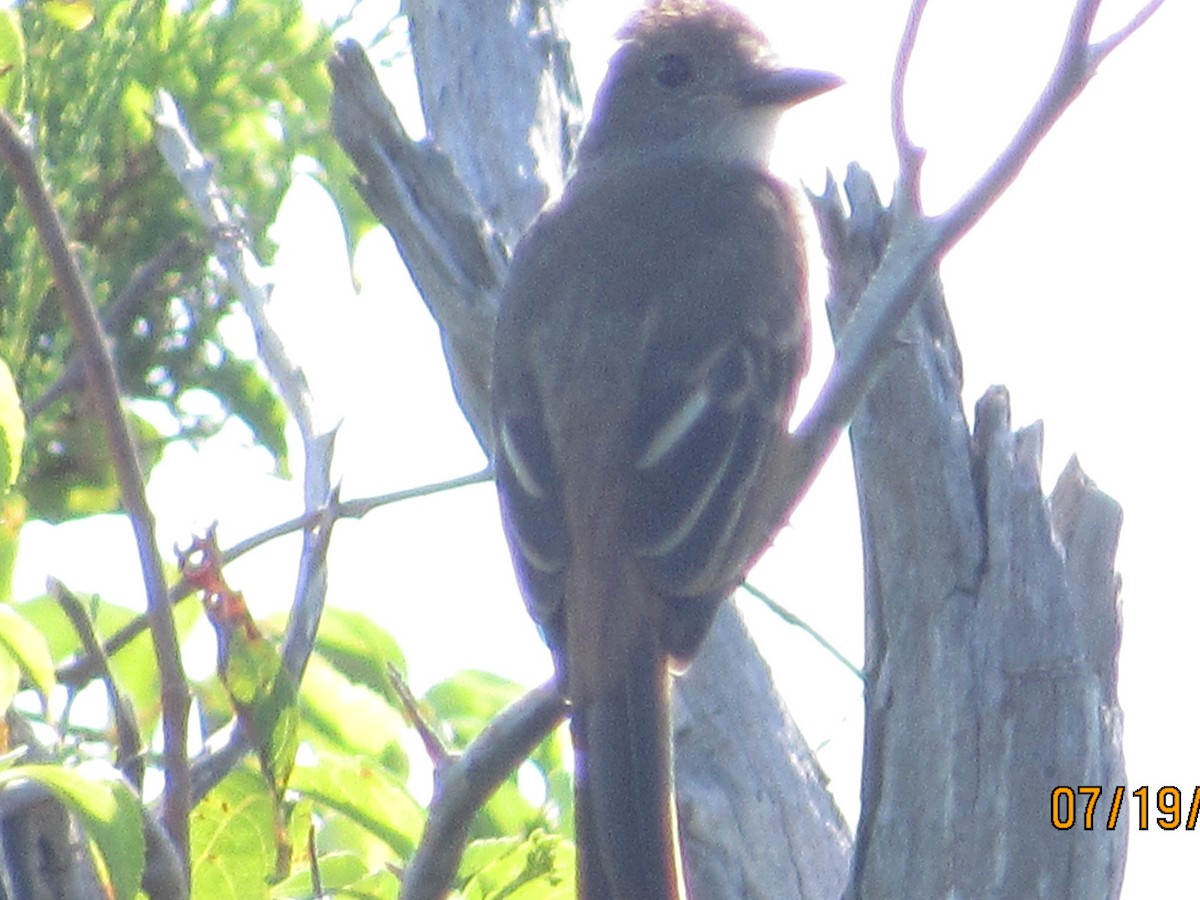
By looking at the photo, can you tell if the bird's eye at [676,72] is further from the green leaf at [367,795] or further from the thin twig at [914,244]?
the green leaf at [367,795]

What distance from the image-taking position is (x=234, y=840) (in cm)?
241

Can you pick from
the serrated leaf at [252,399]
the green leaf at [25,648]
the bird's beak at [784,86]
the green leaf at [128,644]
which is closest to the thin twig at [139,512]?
the green leaf at [25,648]

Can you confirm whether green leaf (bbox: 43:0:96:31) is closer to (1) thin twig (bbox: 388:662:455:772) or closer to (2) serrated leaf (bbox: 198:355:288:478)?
(2) serrated leaf (bbox: 198:355:288:478)

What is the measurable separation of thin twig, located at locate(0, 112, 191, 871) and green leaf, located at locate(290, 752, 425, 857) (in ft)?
2.08

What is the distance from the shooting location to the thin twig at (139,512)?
1940 millimetres

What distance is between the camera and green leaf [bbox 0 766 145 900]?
1919mm

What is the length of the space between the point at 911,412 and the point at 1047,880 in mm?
817

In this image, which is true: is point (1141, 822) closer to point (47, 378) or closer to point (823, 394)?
point (823, 394)

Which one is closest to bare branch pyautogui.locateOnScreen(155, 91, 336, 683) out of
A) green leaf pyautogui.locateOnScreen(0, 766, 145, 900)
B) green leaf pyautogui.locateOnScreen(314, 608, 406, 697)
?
green leaf pyautogui.locateOnScreen(314, 608, 406, 697)

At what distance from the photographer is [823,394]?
3.01m

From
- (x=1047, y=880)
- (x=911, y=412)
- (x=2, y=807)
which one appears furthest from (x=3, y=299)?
(x=1047, y=880)

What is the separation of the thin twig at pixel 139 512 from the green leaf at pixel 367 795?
634 millimetres

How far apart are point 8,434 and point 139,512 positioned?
51 cm

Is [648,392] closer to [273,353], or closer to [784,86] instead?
[273,353]
